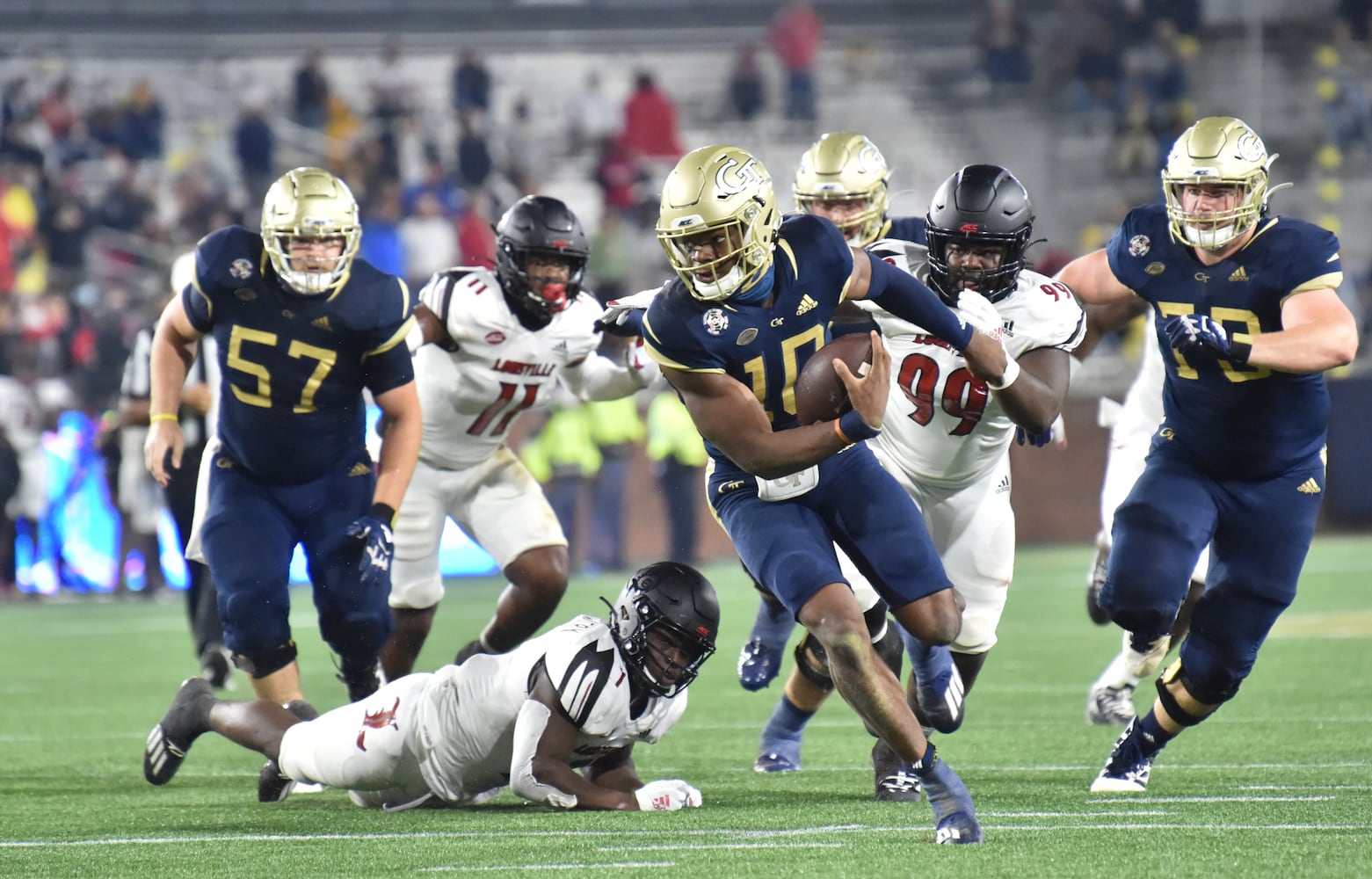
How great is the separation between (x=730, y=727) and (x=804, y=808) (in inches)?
91.1

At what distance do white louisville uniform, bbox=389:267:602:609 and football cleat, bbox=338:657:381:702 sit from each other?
61 cm

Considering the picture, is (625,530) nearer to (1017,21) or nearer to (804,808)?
(1017,21)

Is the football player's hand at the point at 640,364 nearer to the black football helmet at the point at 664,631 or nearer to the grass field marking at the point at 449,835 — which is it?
the black football helmet at the point at 664,631

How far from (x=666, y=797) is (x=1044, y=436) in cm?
163

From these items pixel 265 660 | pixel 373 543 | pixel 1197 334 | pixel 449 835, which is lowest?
pixel 449 835

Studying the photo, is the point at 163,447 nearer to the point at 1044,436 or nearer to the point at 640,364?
the point at 640,364

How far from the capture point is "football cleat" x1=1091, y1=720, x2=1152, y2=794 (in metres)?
5.50

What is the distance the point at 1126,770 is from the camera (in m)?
5.53

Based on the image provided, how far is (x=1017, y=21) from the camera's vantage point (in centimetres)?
2031

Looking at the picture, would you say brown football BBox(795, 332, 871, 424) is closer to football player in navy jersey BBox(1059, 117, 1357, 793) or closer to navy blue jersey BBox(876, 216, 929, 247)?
football player in navy jersey BBox(1059, 117, 1357, 793)

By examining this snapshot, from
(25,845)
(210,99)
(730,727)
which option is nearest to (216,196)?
(210,99)

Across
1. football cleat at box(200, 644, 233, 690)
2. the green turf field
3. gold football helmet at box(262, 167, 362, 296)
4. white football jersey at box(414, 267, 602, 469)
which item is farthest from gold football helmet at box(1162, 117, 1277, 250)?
football cleat at box(200, 644, 233, 690)

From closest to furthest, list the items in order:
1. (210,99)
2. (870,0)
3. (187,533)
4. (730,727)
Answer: (730,727) < (187,533) < (210,99) < (870,0)

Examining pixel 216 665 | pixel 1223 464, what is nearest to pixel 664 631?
pixel 1223 464
